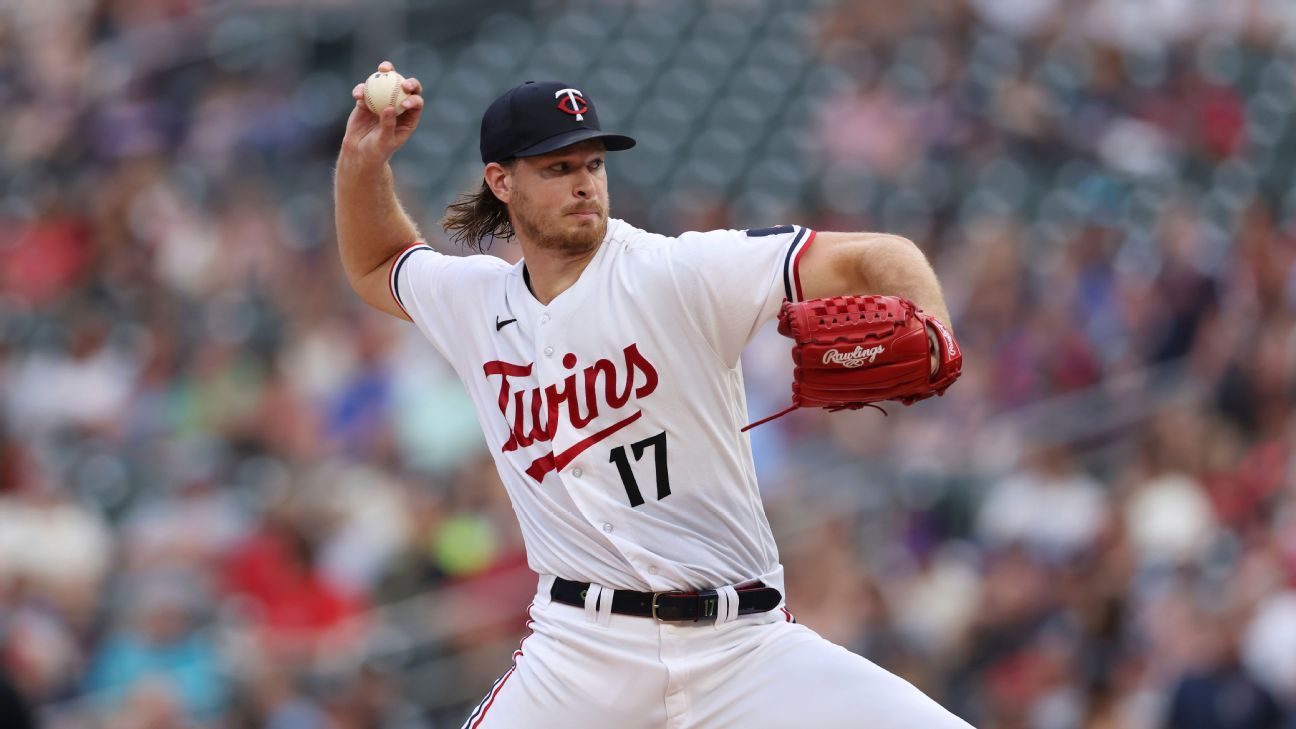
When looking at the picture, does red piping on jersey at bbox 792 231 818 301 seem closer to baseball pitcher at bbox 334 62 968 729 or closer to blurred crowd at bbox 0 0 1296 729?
baseball pitcher at bbox 334 62 968 729

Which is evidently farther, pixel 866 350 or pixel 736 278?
pixel 736 278

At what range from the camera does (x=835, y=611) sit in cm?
749

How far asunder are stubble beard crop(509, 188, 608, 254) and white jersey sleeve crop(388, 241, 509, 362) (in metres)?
0.24

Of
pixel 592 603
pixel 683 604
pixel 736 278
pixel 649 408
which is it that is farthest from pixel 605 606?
pixel 736 278

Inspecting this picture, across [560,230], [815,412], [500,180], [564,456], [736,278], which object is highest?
[500,180]

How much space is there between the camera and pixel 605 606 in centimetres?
402

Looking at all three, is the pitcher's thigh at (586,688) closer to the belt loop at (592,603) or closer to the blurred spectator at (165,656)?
the belt loop at (592,603)

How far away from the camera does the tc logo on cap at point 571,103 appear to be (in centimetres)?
405

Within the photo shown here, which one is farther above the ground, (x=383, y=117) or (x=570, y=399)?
(x=383, y=117)

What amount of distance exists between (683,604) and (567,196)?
92 cm

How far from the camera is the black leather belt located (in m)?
3.97

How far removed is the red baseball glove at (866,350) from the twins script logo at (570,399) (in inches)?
16.6

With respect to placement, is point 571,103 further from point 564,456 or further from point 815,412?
point 815,412

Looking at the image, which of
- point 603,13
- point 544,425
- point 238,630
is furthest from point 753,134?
point 544,425
